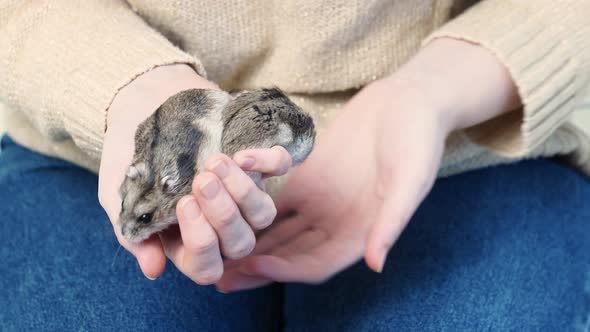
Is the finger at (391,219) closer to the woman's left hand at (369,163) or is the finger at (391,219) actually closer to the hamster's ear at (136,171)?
the woman's left hand at (369,163)

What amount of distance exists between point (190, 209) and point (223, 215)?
0.03 metres

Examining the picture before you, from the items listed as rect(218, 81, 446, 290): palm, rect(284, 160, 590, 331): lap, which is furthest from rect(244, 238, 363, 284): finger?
rect(284, 160, 590, 331): lap

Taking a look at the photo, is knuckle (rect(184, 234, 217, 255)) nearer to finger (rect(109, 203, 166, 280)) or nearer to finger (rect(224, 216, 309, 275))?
finger (rect(109, 203, 166, 280))

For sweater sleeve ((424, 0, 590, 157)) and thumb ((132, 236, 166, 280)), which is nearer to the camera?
thumb ((132, 236, 166, 280))

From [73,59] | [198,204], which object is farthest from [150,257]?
[73,59]

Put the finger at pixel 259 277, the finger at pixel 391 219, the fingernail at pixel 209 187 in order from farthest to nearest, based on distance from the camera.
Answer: the finger at pixel 259 277 < the finger at pixel 391 219 < the fingernail at pixel 209 187

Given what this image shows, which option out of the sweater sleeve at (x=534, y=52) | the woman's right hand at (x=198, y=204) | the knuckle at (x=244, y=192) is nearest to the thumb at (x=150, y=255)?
the woman's right hand at (x=198, y=204)

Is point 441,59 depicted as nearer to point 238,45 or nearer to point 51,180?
point 238,45

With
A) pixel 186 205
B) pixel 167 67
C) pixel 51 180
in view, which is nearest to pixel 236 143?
pixel 186 205

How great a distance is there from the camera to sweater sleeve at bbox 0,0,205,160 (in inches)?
26.5

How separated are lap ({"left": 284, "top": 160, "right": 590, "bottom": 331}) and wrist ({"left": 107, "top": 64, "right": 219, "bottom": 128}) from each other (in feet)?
1.08

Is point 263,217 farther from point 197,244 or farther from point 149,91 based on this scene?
point 149,91

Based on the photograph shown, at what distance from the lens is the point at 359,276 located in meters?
0.76

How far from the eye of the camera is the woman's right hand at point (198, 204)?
0.46m
